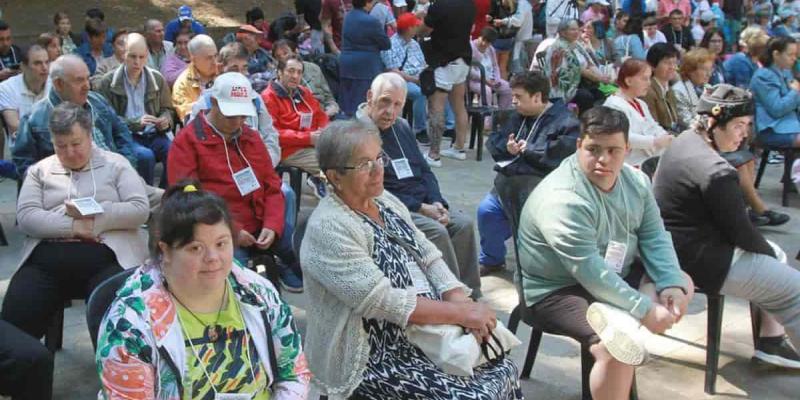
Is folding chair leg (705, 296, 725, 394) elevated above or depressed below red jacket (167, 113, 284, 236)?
below

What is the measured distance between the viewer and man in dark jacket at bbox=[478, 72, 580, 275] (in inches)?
213

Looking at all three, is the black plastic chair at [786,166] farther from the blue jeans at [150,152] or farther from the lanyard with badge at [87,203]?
the lanyard with badge at [87,203]

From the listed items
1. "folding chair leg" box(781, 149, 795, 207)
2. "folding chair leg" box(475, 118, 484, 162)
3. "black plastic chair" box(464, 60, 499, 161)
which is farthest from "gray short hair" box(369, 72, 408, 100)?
"folding chair leg" box(781, 149, 795, 207)

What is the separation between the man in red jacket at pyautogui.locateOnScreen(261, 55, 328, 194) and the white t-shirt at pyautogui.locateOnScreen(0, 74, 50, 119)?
60.4 inches

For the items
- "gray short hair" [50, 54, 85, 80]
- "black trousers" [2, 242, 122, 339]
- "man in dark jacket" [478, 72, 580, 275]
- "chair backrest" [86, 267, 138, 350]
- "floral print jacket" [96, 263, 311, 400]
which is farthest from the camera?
"man in dark jacket" [478, 72, 580, 275]

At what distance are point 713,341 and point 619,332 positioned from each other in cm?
104

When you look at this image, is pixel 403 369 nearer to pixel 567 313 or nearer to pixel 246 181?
pixel 567 313

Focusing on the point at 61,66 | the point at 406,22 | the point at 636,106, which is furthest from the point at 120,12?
the point at 636,106

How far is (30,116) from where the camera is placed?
4.87 meters

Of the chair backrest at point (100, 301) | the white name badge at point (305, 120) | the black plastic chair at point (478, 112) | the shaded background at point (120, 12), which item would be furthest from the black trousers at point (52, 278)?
the shaded background at point (120, 12)

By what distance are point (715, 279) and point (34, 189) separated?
9.73 feet

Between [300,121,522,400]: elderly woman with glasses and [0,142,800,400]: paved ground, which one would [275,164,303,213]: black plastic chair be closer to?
[0,142,800,400]: paved ground

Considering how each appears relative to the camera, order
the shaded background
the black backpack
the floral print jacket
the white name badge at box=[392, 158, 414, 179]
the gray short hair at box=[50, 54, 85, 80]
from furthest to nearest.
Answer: the shaded background
the black backpack
the gray short hair at box=[50, 54, 85, 80]
the white name badge at box=[392, 158, 414, 179]
the floral print jacket

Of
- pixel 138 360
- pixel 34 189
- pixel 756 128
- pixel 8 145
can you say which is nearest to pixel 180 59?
pixel 8 145
